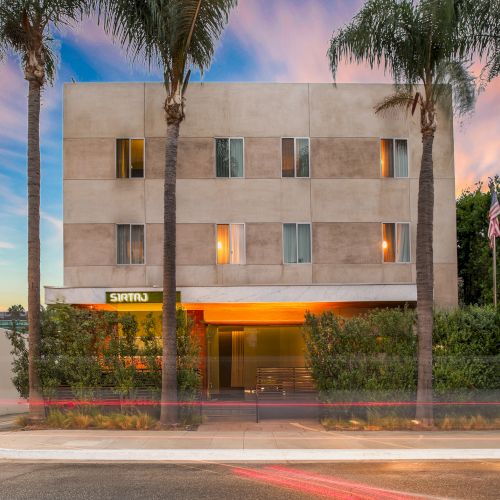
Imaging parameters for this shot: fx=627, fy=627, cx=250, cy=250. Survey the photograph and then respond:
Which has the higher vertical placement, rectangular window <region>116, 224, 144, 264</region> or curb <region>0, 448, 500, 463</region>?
rectangular window <region>116, 224, 144, 264</region>

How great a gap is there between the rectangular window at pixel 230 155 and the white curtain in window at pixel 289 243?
8.17 feet

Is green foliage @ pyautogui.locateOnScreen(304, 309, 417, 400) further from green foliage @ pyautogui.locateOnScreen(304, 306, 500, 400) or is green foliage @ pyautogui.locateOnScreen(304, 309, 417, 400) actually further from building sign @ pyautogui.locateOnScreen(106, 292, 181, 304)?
building sign @ pyautogui.locateOnScreen(106, 292, 181, 304)

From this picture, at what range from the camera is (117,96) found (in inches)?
850

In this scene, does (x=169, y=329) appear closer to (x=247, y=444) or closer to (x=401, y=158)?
(x=247, y=444)

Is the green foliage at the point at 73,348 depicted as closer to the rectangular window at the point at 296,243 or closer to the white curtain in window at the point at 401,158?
the rectangular window at the point at 296,243

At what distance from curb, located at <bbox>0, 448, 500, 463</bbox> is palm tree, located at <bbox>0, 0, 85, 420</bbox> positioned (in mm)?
3683

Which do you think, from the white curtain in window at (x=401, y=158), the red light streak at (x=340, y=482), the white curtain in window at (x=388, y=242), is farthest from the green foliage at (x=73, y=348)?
the white curtain in window at (x=401, y=158)

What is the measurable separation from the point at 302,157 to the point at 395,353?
8006mm

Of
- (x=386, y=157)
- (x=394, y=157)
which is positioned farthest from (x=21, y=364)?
(x=394, y=157)

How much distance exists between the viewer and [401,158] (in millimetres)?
22016

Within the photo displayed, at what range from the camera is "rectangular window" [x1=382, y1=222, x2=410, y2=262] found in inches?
854

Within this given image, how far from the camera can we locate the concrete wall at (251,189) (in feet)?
70.2

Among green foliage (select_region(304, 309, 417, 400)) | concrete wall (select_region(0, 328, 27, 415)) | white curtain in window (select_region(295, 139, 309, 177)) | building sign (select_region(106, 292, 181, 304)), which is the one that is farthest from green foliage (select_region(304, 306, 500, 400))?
concrete wall (select_region(0, 328, 27, 415))

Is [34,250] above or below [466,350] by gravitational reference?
above
